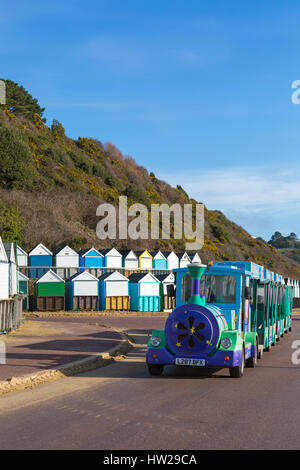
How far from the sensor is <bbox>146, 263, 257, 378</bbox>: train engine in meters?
12.7

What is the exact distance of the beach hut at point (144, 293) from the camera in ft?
166

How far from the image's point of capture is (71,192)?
294ft

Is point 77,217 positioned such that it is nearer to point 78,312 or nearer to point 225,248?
point 225,248

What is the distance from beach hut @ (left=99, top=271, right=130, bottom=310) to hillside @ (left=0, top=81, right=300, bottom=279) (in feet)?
58.0

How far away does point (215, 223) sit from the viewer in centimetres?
A: 10994

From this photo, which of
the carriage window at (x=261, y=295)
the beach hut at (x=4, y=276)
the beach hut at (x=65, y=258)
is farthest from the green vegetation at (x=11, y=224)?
the carriage window at (x=261, y=295)

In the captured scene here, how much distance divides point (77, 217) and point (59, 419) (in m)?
75.7

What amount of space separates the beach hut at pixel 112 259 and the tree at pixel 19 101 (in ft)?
187

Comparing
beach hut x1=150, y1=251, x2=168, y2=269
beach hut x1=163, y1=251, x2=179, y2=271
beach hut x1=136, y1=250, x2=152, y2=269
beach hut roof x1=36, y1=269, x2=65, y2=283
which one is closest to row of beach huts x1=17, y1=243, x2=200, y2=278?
beach hut x1=136, y1=250, x2=152, y2=269
